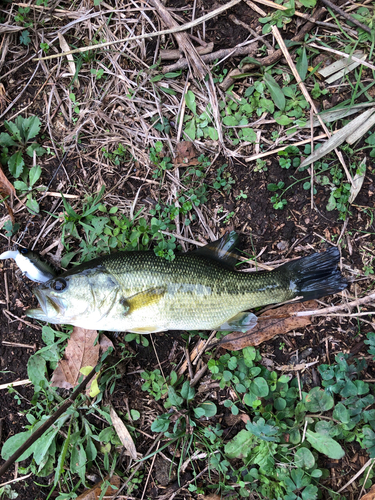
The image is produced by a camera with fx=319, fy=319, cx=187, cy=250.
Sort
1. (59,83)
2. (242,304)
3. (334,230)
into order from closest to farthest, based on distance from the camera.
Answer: (242,304), (334,230), (59,83)

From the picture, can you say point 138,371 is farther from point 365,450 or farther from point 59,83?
point 59,83

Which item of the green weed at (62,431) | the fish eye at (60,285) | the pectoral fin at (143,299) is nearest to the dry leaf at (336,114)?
the pectoral fin at (143,299)

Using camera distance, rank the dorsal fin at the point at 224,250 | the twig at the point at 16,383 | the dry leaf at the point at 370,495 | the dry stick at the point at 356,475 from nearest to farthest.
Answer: the dry leaf at the point at 370,495, the dry stick at the point at 356,475, the dorsal fin at the point at 224,250, the twig at the point at 16,383

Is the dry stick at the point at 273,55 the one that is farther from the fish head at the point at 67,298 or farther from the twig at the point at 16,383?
the twig at the point at 16,383

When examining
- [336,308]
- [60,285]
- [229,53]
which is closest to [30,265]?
[60,285]

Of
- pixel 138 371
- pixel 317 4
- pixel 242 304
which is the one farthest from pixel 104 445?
pixel 317 4

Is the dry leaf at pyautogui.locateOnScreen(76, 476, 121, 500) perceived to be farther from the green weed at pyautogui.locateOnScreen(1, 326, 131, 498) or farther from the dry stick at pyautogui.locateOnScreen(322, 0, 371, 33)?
the dry stick at pyautogui.locateOnScreen(322, 0, 371, 33)

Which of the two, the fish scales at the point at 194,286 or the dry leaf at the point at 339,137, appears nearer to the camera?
the fish scales at the point at 194,286
